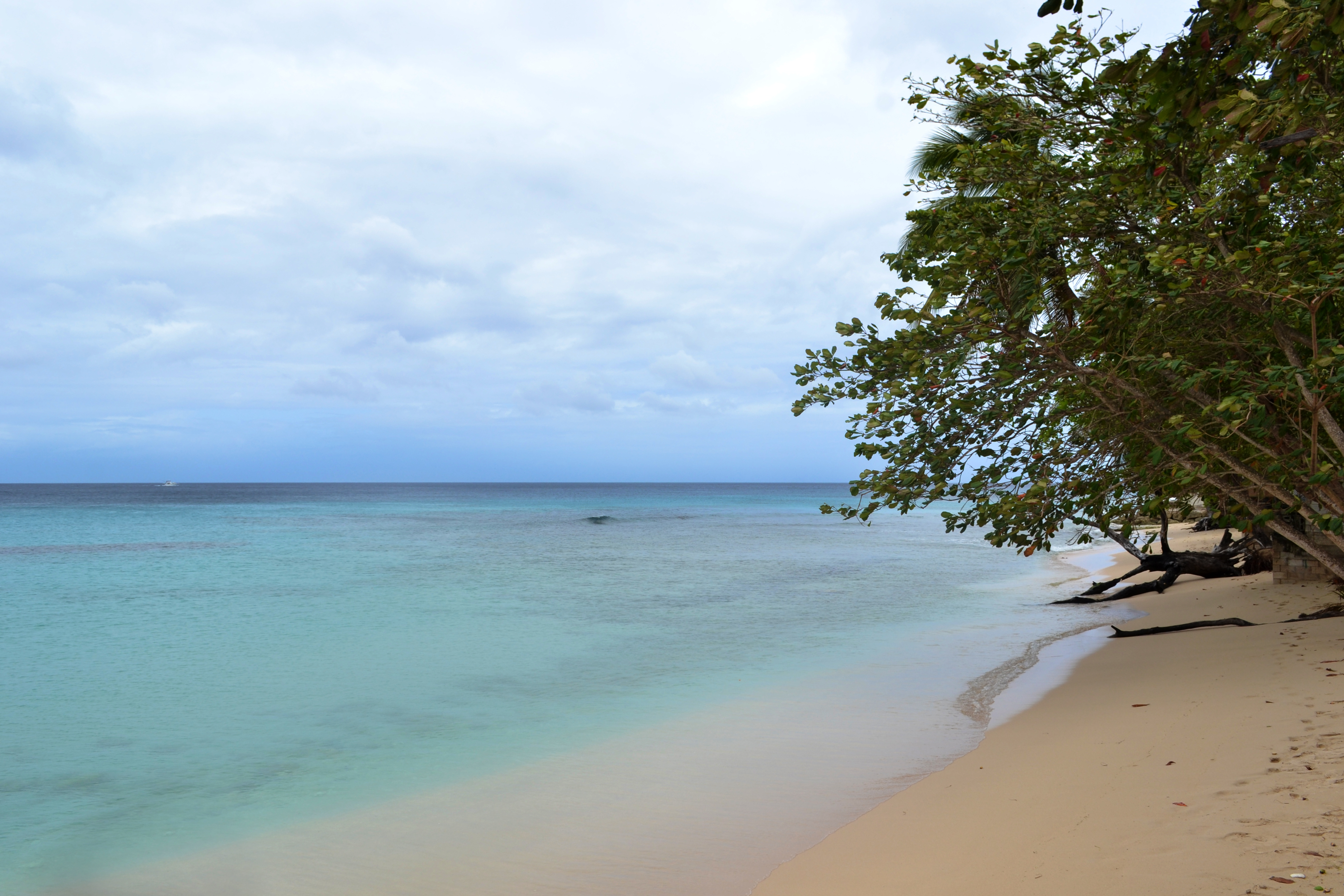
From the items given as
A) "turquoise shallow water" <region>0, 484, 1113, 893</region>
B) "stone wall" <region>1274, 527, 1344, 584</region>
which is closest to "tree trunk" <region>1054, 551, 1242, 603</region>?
"turquoise shallow water" <region>0, 484, 1113, 893</region>

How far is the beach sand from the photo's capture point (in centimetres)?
400

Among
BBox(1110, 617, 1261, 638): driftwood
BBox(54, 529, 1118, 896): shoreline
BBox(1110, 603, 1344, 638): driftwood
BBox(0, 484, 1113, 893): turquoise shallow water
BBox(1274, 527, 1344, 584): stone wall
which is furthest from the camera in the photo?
BBox(1274, 527, 1344, 584): stone wall

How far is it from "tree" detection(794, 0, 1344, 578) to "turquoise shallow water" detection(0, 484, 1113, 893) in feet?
9.29

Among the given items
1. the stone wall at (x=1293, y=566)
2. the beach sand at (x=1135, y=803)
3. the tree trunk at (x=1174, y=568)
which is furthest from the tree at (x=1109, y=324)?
the tree trunk at (x=1174, y=568)

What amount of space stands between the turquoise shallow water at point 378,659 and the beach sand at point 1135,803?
1437mm

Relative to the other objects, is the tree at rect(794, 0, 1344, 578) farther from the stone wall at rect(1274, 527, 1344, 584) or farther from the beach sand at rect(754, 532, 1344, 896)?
the stone wall at rect(1274, 527, 1344, 584)

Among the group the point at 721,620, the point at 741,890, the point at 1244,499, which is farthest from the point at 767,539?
the point at 741,890

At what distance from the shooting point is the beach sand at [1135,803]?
13.1 ft

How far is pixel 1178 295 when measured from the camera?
593 cm

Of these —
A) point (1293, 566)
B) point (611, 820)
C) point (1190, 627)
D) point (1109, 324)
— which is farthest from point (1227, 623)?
point (611, 820)

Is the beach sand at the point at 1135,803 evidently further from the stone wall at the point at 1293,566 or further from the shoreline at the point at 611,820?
the stone wall at the point at 1293,566

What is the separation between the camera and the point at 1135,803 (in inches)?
193

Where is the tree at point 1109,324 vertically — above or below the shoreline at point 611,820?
above

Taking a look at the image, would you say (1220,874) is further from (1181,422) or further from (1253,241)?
(1253,241)
